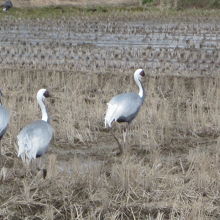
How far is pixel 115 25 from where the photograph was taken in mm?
23859

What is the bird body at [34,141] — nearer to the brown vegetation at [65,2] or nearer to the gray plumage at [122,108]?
the gray plumage at [122,108]

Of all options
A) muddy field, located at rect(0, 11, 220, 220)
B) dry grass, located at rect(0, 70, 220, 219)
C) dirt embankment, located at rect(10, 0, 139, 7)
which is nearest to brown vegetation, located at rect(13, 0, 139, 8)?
dirt embankment, located at rect(10, 0, 139, 7)

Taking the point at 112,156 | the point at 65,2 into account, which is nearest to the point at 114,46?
the point at 112,156

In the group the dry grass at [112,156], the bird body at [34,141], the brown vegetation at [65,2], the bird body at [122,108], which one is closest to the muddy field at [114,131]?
the dry grass at [112,156]

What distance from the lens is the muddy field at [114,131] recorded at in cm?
566

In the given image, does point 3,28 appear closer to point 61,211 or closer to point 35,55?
point 35,55

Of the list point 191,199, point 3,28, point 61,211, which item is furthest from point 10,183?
point 3,28

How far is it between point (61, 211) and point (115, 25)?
18.6 meters

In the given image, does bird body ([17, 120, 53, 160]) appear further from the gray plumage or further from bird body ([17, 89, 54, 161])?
the gray plumage

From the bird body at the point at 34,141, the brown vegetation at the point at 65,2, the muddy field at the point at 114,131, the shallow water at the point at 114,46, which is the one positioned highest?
the bird body at the point at 34,141

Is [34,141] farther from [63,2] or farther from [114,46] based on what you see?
[63,2]

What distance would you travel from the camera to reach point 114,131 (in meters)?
8.95

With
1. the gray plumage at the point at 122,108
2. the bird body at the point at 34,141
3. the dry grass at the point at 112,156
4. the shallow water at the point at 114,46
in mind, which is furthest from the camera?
the shallow water at the point at 114,46

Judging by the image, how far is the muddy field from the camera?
5.66m
